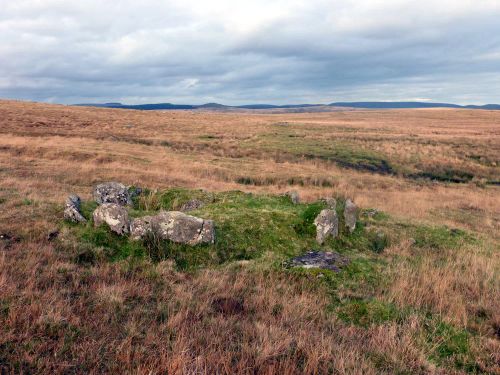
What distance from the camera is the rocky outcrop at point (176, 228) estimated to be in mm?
8688

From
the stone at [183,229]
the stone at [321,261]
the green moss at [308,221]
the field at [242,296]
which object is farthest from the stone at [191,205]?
the stone at [321,261]

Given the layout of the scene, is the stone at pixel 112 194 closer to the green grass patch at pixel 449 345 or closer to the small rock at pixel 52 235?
the small rock at pixel 52 235

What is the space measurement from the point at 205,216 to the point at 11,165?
53.2 ft

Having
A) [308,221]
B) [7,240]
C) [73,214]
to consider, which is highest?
[73,214]

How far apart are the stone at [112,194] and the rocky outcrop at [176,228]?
4.48 m

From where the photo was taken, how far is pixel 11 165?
67.5ft

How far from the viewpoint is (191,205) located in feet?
41.4

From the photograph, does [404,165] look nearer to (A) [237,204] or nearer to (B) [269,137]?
(B) [269,137]

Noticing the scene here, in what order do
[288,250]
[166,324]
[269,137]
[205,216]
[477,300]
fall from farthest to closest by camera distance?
[269,137] < [205,216] < [288,250] < [477,300] < [166,324]

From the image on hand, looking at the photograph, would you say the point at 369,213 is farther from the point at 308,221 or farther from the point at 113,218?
the point at 113,218

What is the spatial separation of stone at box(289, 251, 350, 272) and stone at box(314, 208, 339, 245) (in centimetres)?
104

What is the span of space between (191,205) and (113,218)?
395cm

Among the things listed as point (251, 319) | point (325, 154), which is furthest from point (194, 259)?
point (325, 154)

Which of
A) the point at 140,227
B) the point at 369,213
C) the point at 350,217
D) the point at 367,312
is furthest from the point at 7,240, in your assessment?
the point at 369,213
